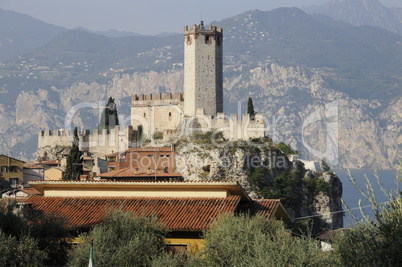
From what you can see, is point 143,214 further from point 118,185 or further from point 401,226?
point 401,226

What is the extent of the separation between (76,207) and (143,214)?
3.67m

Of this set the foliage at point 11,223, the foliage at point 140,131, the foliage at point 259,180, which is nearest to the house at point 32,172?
the foliage at point 140,131

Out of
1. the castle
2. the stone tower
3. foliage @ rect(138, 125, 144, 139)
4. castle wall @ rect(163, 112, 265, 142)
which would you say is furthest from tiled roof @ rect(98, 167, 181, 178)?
foliage @ rect(138, 125, 144, 139)

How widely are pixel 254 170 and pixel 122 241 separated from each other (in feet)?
181

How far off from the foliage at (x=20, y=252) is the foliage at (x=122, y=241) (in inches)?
43.0

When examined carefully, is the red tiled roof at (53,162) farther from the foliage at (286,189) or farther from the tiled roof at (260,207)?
the tiled roof at (260,207)

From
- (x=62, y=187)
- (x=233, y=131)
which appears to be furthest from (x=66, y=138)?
(x=62, y=187)

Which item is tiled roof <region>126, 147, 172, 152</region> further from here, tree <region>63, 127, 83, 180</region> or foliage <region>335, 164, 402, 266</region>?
foliage <region>335, 164, 402, 266</region>

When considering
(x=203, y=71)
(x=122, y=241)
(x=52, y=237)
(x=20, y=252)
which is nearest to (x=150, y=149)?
(x=203, y=71)

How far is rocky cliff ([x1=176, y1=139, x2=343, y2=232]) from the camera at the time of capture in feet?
254

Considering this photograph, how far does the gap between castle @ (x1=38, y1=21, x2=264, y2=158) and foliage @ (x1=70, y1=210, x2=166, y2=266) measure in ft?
178

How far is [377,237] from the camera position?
19188 mm

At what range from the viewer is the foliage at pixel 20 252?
22.3 m

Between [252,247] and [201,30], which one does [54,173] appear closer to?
[201,30]
